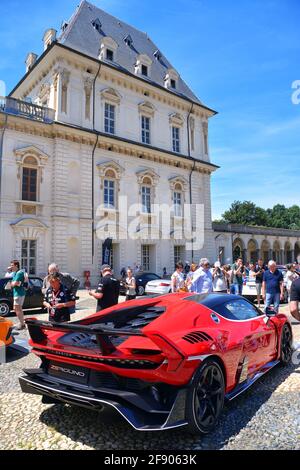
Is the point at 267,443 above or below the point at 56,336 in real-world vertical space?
below

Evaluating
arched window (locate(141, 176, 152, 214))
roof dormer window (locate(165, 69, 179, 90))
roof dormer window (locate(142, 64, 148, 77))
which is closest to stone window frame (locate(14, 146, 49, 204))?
arched window (locate(141, 176, 152, 214))

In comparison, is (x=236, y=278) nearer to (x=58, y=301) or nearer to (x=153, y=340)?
(x=58, y=301)

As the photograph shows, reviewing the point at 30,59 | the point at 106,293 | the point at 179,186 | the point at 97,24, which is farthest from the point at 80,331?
the point at 97,24

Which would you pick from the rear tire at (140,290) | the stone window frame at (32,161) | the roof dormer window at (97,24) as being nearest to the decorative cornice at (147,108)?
the roof dormer window at (97,24)

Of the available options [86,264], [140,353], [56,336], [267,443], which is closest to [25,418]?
[56,336]

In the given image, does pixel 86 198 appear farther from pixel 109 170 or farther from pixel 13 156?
pixel 13 156

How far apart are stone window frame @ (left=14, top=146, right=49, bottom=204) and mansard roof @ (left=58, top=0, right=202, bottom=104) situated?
8.33m

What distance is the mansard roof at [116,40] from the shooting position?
26109 mm

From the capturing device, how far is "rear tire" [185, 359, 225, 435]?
3.11 m

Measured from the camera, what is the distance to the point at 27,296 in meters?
12.5

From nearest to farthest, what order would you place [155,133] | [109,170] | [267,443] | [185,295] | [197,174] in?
[267,443] < [185,295] < [109,170] < [155,133] < [197,174]

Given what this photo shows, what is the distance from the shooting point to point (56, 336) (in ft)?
12.5

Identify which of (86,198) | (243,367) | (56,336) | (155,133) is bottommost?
(243,367)
